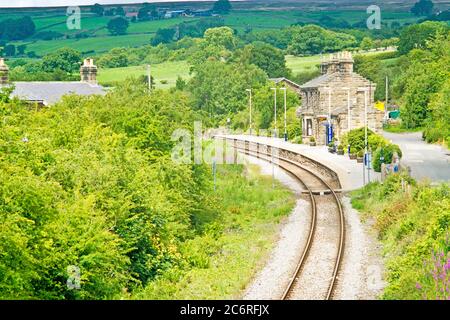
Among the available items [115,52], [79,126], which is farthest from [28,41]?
[79,126]

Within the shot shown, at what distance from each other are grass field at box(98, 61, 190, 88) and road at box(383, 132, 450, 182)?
65.0ft

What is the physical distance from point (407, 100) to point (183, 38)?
20103mm

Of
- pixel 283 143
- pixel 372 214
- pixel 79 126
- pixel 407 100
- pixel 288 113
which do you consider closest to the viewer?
pixel 79 126

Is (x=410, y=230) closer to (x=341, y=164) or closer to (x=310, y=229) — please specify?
(x=310, y=229)

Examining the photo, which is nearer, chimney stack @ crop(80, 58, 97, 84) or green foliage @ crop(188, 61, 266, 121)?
chimney stack @ crop(80, 58, 97, 84)

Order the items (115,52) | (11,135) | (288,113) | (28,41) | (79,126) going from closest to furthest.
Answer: (11,135), (79,126), (28,41), (115,52), (288,113)

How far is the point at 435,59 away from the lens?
89.1 m

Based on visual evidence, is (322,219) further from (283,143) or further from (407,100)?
(407,100)

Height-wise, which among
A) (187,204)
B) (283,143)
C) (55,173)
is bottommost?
(283,143)

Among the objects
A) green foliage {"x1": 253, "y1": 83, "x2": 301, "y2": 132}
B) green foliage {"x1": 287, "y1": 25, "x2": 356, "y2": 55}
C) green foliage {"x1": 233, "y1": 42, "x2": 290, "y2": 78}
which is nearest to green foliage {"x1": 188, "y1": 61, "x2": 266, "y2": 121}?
green foliage {"x1": 253, "y1": 83, "x2": 301, "y2": 132}

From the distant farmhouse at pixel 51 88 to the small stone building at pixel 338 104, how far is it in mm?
17708

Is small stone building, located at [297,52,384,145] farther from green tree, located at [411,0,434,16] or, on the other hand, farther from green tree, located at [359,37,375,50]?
green tree, located at [411,0,434,16]

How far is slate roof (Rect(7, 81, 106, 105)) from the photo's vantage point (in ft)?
186

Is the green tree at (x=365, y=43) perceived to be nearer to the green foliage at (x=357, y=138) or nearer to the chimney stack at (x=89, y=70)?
the green foliage at (x=357, y=138)
